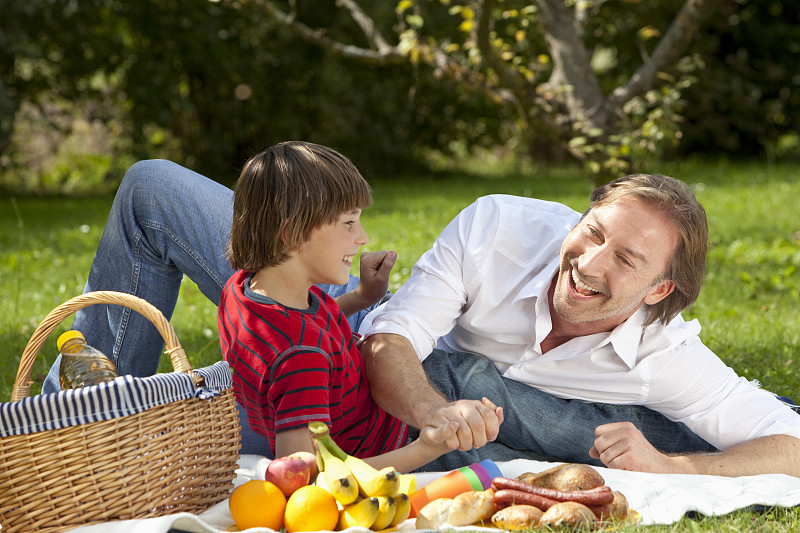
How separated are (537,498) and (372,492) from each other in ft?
1.59

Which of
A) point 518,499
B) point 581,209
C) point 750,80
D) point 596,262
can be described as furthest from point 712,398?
point 750,80

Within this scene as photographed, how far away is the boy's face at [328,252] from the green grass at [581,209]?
1.08 m

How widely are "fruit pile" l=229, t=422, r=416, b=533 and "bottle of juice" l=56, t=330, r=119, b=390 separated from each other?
65 cm

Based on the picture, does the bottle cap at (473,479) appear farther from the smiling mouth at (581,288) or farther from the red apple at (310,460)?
the smiling mouth at (581,288)

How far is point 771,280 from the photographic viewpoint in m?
5.98

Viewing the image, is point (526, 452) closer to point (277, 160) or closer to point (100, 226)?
point (277, 160)

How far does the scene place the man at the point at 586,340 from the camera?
9.11 ft

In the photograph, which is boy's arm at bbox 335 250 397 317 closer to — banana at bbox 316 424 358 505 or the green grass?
banana at bbox 316 424 358 505

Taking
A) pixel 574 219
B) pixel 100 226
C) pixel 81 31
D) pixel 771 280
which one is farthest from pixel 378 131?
pixel 574 219

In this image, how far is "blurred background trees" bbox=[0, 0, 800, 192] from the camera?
11.7m

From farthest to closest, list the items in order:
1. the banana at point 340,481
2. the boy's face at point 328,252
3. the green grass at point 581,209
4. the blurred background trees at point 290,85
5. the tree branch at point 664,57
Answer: the blurred background trees at point 290,85 < the tree branch at point 664,57 < the green grass at point 581,209 < the boy's face at point 328,252 < the banana at point 340,481

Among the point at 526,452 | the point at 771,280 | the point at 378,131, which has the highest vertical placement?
the point at 526,452

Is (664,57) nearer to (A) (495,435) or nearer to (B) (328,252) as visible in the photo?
(B) (328,252)

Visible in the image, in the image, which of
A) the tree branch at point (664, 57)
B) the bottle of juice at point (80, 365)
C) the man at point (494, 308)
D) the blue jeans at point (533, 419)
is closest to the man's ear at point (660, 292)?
the man at point (494, 308)
